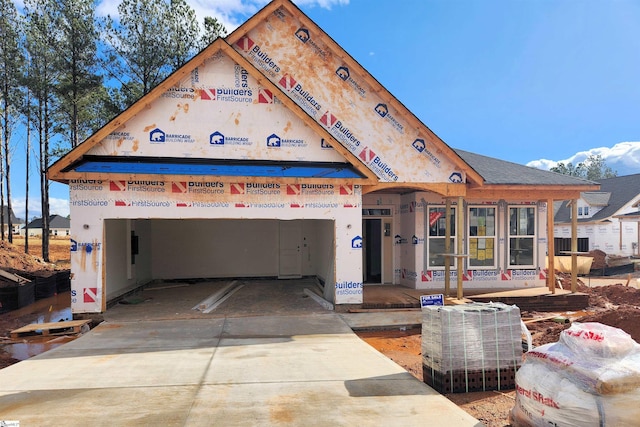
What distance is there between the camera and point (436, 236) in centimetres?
1173

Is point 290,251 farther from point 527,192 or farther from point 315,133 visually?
point 527,192

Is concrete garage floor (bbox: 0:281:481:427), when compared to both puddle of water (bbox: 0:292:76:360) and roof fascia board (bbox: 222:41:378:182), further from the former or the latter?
roof fascia board (bbox: 222:41:378:182)

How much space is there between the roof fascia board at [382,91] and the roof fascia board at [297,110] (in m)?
2.09

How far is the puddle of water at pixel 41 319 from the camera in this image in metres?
7.18

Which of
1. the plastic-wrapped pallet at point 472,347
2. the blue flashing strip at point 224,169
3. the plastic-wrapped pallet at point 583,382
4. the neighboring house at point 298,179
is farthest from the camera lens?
the neighboring house at point 298,179

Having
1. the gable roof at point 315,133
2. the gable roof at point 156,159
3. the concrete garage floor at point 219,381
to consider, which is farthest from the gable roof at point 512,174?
the concrete garage floor at point 219,381

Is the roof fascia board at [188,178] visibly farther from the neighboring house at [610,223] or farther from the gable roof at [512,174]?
the neighboring house at [610,223]

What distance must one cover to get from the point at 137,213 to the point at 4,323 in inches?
179

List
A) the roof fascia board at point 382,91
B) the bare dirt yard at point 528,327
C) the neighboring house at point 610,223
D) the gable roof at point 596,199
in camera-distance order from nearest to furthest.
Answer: the bare dirt yard at point 528,327 → the roof fascia board at point 382,91 → the neighboring house at point 610,223 → the gable roof at point 596,199

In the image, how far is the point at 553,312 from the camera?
10500 millimetres

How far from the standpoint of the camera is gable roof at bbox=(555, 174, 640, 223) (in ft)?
91.5

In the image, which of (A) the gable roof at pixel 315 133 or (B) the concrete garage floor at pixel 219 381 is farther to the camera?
(A) the gable roof at pixel 315 133

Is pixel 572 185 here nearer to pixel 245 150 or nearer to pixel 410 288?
pixel 410 288

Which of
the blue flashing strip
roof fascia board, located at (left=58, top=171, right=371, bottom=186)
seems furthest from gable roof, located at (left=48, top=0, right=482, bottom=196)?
roof fascia board, located at (left=58, top=171, right=371, bottom=186)
